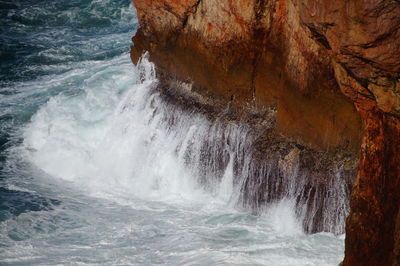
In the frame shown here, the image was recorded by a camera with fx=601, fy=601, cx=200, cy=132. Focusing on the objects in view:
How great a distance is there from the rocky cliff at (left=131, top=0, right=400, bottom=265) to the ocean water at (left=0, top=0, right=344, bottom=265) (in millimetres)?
687

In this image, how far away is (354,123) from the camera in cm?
714

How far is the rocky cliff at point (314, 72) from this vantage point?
5180 millimetres

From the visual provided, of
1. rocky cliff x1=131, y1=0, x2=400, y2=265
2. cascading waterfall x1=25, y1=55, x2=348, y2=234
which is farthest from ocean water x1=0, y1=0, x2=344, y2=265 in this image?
rocky cliff x1=131, y1=0, x2=400, y2=265

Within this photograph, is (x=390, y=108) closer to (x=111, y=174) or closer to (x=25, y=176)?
(x=111, y=174)

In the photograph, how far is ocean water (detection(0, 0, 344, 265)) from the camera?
763 centimetres

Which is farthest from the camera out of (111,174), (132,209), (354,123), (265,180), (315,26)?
(111,174)

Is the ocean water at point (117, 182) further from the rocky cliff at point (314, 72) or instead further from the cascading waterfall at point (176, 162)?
the rocky cliff at point (314, 72)

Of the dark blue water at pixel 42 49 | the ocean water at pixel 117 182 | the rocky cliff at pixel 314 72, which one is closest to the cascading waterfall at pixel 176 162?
the ocean water at pixel 117 182

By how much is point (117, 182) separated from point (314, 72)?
14.4 ft

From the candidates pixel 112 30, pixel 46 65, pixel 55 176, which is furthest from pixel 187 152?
pixel 112 30

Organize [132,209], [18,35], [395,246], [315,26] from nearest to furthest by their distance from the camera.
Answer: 1. [395,246]
2. [315,26]
3. [132,209]
4. [18,35]

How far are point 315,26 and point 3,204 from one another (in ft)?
19.4

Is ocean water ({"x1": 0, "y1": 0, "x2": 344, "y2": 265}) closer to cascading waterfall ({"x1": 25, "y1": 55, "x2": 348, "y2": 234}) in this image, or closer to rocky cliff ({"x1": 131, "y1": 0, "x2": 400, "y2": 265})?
cascading waterfall ({"x1": 25, "y1": 55, "x2": 348, "y2": 234})

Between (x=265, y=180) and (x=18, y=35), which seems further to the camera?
(x=18, y=35)
